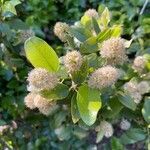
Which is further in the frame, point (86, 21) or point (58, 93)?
point (86, 21)

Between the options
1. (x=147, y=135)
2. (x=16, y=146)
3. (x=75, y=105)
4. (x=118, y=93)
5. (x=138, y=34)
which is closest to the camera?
(x=75, y=105)

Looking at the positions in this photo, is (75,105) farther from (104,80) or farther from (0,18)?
(0,18)

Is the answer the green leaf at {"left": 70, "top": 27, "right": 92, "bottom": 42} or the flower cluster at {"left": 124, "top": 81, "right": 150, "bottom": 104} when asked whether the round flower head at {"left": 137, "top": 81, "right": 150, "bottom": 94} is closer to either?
the flower cluster at {"left": 124, "top": 81, "right": 150, "bottom": 104}

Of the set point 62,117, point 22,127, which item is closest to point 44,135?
point 22,127

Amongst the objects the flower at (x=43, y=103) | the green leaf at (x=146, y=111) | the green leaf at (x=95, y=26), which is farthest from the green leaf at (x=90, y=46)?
the green leaf at (x=146, y=111)

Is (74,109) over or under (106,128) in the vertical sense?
over

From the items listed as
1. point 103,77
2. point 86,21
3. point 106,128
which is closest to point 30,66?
point 86,21

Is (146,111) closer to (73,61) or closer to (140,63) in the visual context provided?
(140,63)
